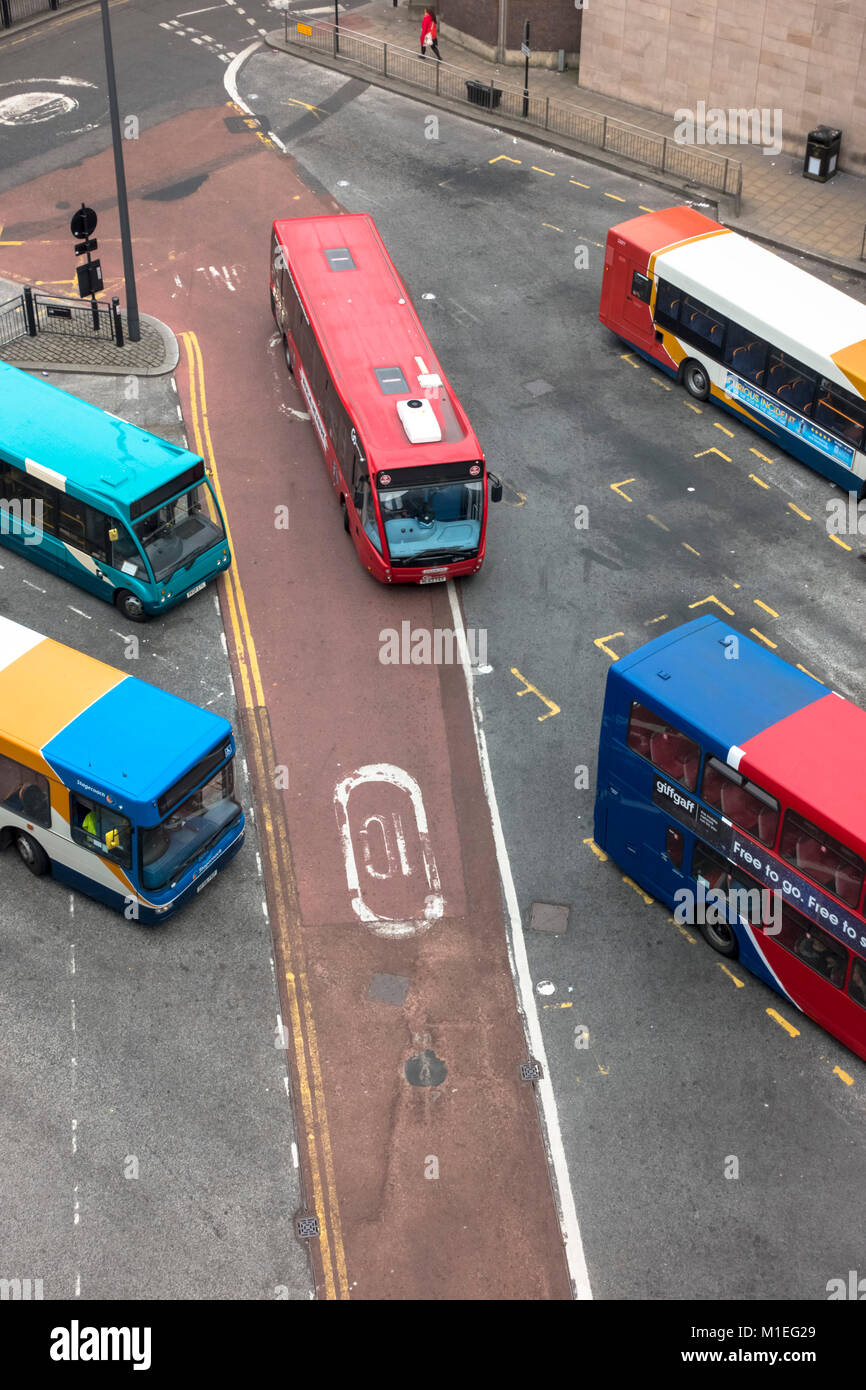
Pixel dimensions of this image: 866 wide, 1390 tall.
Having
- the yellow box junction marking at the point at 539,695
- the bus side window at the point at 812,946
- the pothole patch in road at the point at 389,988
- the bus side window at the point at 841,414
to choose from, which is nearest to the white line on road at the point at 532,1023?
the yellow box junction marking at the point at 539,695

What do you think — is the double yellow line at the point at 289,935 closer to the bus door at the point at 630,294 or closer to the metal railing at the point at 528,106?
the bus door at the point at 630,294

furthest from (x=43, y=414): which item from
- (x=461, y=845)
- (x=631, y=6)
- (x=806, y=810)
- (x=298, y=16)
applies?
(x=298, y=16)

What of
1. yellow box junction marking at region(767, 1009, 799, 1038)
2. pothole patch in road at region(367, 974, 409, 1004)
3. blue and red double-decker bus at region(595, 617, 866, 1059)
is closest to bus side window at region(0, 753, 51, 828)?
pothole patch in road at region(367, 974, 409, 1004)

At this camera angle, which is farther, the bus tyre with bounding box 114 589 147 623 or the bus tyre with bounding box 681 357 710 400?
the bus tyre with bounding box 681 357 710 400

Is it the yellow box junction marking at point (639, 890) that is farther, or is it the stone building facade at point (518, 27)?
the stone building facade at point (518, 27)

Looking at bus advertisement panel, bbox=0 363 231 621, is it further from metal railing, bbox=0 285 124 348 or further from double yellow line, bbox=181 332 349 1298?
metal railing, bbox=0 285 124 348

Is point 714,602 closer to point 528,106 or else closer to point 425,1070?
point 425,1070
